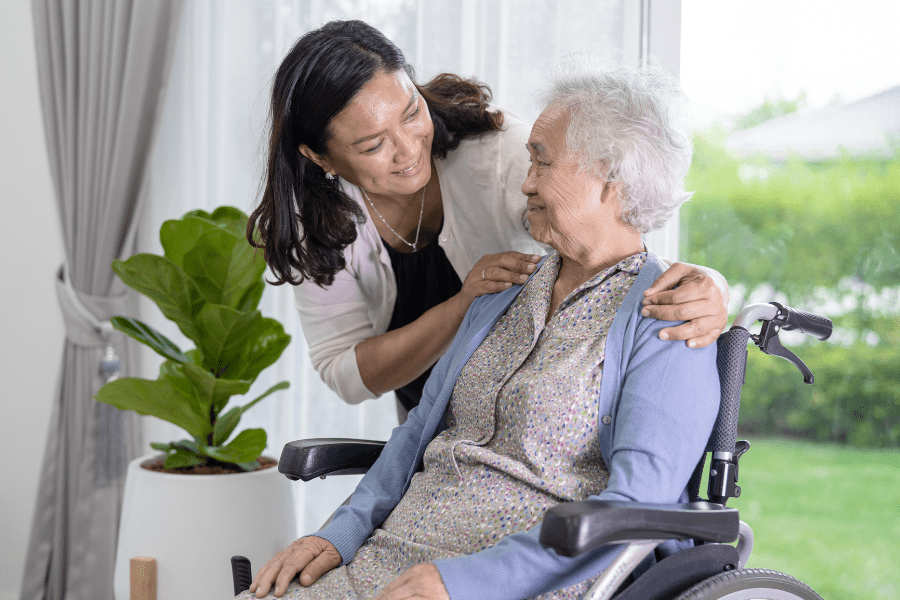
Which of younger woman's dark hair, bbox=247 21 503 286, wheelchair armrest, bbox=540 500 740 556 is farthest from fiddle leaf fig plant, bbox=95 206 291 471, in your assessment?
wheelchair armrest, bbox=540 500 740 556

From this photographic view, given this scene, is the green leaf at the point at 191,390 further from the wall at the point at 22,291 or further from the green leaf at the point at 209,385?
the wall at the point at 22,291

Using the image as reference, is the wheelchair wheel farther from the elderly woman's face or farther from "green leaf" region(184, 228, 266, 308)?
"green leaf" region(184, 228, 266, 308)

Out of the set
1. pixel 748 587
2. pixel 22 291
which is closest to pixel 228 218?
pixel 22 291

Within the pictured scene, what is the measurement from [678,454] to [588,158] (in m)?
0.50

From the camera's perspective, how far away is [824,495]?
91.7 inches

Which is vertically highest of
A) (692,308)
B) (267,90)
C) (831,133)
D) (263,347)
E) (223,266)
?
(267,90)

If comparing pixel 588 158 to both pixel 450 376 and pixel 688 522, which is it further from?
pixel 688 522

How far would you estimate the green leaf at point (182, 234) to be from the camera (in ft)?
6.31

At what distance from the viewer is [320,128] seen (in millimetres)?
1467

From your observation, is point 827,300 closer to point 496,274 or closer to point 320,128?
point 496,274

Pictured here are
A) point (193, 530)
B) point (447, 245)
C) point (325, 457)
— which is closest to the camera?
point (325, 457)

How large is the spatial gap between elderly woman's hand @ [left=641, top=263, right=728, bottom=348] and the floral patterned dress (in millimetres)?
105

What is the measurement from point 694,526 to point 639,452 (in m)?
0.14

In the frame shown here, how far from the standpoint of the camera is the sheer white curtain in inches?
86.0
